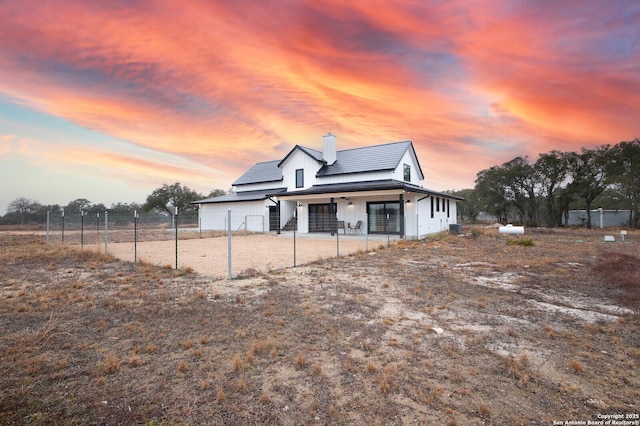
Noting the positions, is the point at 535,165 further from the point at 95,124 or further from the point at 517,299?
the point at 95,124

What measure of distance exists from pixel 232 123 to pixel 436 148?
16628 millimetres

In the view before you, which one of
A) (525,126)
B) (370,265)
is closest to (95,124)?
(370,265)

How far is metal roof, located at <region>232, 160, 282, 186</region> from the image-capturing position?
2873 centimetres

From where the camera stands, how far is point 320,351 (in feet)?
11.6

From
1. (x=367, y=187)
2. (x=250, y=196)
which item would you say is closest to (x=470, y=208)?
(x=367, y=187)

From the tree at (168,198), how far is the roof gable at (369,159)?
32.1 metres

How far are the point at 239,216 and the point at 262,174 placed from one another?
535cm

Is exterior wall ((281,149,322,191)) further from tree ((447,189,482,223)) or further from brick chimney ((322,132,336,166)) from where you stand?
tree ((447,189,482,223))

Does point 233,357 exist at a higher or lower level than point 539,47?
lower

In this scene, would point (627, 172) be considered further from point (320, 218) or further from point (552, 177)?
point (320, 218)

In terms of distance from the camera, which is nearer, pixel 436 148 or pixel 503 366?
pixel 503 366

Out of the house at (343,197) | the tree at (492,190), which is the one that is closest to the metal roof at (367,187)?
the house at (343,197)

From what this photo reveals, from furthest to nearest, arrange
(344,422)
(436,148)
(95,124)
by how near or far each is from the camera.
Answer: (436,148), (95,124), (344,422)

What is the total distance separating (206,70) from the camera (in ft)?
45.2
